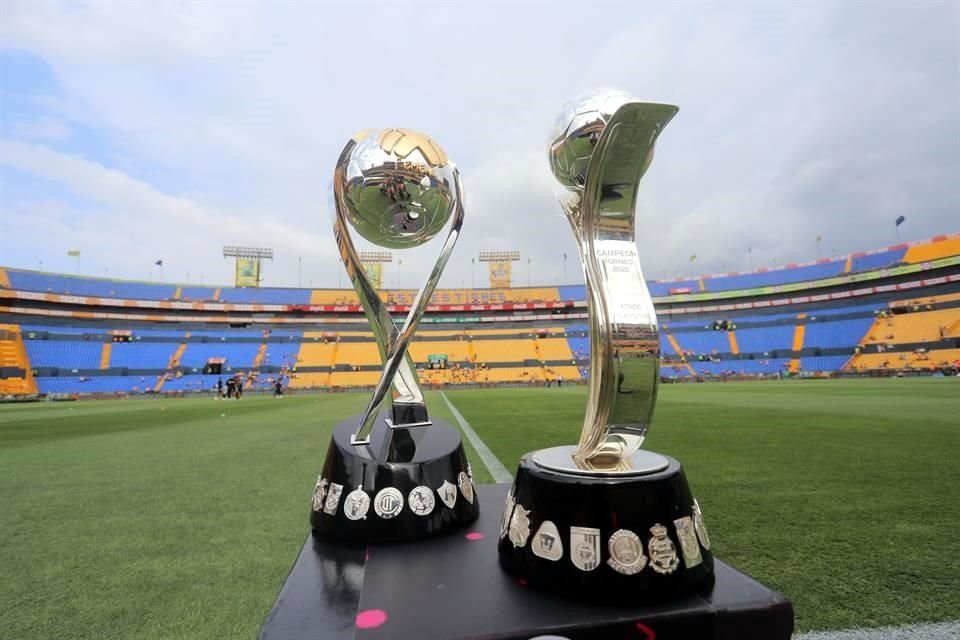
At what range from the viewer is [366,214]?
2.75 meters

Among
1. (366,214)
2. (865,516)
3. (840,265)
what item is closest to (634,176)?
(366,214)

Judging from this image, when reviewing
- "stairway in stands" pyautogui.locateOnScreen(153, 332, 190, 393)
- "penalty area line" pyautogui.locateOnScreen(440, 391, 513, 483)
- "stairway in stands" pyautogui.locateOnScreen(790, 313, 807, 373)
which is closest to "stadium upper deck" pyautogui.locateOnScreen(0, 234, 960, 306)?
"stairway in stands" pyautogui.locateOnScreen(790, 313, 807, 373)

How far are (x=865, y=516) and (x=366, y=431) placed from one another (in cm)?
362

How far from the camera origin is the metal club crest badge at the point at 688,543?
1667 mm

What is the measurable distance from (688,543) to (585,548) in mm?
385

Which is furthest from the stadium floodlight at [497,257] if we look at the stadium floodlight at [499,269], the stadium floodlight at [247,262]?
the stadium floodlight at [247,262]

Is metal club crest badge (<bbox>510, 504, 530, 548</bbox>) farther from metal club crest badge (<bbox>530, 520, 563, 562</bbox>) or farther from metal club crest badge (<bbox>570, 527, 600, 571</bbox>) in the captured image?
metal club crest badge (<bbox>570, 527, 600, 571</bbox>)

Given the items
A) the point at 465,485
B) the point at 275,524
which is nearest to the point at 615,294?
the point at 465,485

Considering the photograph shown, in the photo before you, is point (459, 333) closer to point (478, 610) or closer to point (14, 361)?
point (14, 361)

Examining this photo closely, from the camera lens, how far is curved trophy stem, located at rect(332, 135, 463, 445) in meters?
2.66

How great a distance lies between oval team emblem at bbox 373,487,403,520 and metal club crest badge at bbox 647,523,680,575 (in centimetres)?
119

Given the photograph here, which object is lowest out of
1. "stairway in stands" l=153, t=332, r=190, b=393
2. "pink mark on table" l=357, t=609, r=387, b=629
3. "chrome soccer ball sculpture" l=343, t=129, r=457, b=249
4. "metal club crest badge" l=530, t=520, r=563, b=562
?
"stairway in stands" l=153, t=332, r=190, b=393

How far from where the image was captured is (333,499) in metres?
2.36

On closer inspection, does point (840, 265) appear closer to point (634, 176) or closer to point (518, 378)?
point (518, 378)
